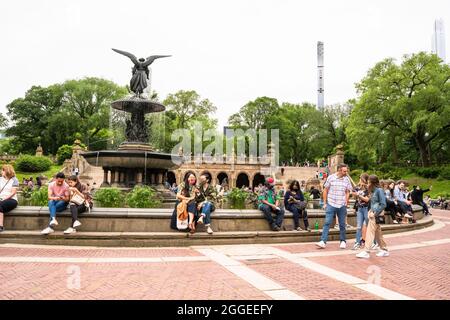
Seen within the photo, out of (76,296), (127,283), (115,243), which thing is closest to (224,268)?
(127,283)

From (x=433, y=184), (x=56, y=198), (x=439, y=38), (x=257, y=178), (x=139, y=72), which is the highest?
(x=439, y=38)

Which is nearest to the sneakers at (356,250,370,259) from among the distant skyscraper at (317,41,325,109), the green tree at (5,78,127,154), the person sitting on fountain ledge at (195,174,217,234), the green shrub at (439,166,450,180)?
the person sitting on fountain ledge at (195,174,217,234)

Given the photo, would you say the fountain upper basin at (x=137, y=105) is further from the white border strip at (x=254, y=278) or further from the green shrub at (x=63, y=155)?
the green shrub at (x=63, y=155)

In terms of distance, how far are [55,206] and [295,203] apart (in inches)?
238

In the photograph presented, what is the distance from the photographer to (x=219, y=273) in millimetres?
6340

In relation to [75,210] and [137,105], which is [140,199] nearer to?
[75,210]

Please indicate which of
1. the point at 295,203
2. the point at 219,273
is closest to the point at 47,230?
the point at 219,273

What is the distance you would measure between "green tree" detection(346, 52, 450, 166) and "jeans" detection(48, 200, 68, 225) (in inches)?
1614

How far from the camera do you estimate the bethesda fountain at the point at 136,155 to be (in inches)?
605

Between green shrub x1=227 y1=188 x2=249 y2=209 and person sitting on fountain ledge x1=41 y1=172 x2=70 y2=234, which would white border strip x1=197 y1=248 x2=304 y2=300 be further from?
green shrub x1=227 y1=188 x2=249 y2=209
